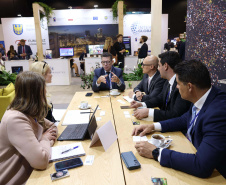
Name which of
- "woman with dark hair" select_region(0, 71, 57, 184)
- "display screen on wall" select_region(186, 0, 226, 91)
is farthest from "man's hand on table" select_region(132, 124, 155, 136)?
"display screen on wall" select_region(186, 0, 226, 91)

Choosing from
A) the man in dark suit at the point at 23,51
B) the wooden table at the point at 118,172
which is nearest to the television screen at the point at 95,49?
the man in dark suit at the point at 23,51

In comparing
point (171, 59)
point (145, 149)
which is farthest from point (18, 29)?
point (145, 149)

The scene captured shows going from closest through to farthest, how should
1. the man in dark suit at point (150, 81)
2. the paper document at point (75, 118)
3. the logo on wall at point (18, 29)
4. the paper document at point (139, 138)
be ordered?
the paper document at point (139, 138) → the paper document at point (75, 118) → the man in dark suit at point (150, 81) → the logo on wall at point (18, 29)

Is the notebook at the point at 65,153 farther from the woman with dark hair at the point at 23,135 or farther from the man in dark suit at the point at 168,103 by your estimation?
the man in dark suit at the point at 168,103

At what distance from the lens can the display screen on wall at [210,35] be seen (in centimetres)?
251

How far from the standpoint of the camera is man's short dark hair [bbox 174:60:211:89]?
57.2 inches

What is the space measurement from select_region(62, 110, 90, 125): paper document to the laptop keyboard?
123 mm

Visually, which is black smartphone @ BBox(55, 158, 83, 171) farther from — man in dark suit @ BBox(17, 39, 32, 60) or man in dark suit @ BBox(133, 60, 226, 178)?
man in dark suit @ BBox(17, 39, 32, 60)

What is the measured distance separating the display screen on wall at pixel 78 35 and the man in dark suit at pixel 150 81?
7.72 meters

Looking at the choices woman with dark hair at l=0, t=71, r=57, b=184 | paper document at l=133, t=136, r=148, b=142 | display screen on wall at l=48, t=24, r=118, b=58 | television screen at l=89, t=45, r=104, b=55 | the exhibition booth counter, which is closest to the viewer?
woman with dark hair at l=0, t=71, r=57, b=184

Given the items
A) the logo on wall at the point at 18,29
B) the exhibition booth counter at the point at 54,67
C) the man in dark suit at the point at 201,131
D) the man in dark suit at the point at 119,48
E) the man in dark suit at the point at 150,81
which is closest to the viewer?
the man in dark suit at the point at 201,131

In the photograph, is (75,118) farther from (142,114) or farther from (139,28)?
(139,28)

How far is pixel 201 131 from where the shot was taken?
1.45 metres

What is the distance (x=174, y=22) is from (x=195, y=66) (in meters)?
11.8
